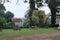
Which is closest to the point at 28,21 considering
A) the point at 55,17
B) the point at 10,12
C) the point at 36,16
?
the point at 36,16

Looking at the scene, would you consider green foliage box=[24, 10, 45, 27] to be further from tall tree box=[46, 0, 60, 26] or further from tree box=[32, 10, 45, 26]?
tall tree box=[46, 0, 60, 26]

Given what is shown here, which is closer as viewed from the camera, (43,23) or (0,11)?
(43,23)

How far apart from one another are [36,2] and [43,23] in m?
5.75


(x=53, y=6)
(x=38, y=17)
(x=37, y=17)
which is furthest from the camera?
(x=53, y=6)

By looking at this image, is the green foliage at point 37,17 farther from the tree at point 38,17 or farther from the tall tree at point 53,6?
the tall tree at point 53,6

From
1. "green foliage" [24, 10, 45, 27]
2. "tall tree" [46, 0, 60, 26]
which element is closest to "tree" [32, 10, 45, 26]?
"green foliage" [24, 10, 45, 27]

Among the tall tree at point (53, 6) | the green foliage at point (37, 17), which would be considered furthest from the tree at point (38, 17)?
the tall tree at point (53, 6)

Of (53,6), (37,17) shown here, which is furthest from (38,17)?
(53,6)

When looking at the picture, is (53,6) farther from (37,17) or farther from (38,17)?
(37,17)

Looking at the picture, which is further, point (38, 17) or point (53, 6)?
point (53, 6)

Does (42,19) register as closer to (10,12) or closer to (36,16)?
(36,16)

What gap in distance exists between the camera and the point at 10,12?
75.2 metres

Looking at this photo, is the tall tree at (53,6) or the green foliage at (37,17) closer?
the green foliage at (37,17)

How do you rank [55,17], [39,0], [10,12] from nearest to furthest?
1. [39,0]
2. [55,17]
3. [10,12]
